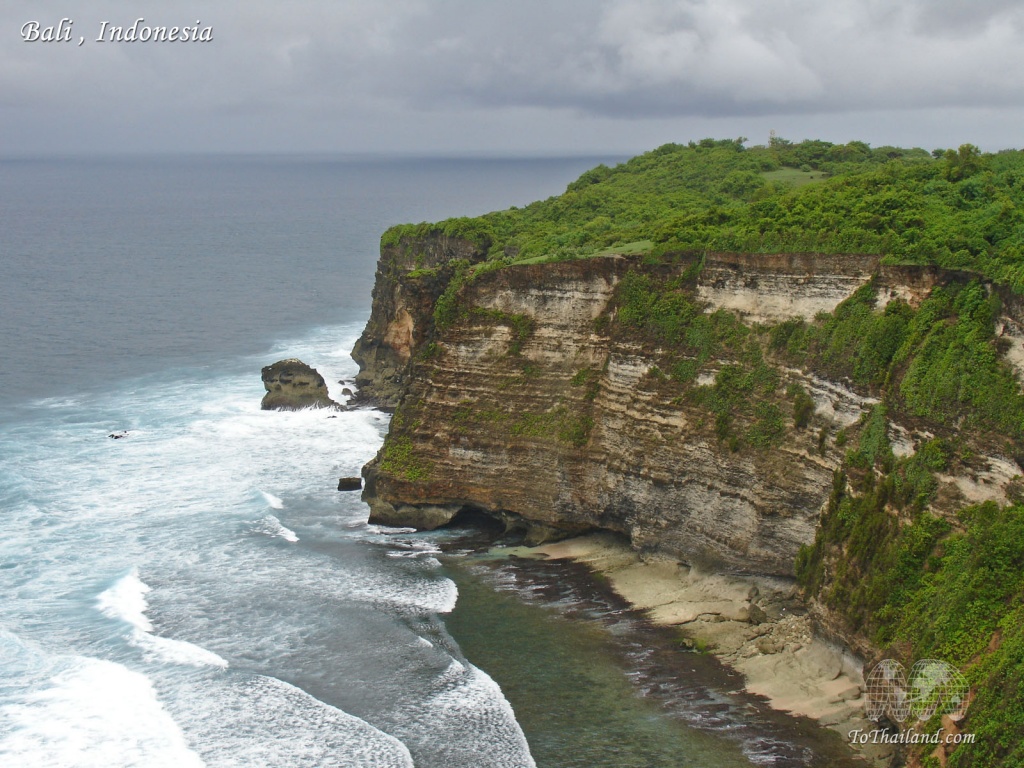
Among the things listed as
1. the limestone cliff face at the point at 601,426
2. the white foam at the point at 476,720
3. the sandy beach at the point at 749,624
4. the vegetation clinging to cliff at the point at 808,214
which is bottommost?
the white foam at the point at 476,720

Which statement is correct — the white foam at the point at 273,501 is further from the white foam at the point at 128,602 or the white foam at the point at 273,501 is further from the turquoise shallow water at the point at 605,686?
the turquoise shallow water at the point at 605,686

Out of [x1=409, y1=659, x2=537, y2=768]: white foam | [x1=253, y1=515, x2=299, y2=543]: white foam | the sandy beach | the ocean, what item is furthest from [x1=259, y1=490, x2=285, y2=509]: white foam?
[x1=409, y1=659, x2=537, y2=768]: white foam

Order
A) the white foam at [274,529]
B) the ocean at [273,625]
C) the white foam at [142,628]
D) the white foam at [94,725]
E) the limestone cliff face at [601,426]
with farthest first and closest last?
the white foam at [274,529] → the limestone cliff face at [601,426] → the white foam at [142,628] → the ocean at [273,625] → the white foam at [94,725]

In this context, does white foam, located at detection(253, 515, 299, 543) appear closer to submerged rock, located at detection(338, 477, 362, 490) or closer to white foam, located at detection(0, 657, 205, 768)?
submerged rock, located at detection(338, 477, 362, 490)

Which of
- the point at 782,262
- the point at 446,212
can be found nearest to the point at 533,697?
the point at 782,262

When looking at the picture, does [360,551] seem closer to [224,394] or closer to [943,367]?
[943,367]

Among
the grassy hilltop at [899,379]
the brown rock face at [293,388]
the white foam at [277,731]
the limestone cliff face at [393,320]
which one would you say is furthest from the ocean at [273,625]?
the grassy hilltop at [899,379]

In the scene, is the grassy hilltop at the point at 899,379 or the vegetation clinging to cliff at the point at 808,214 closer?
the grassy hilltop at the point at 899,379
